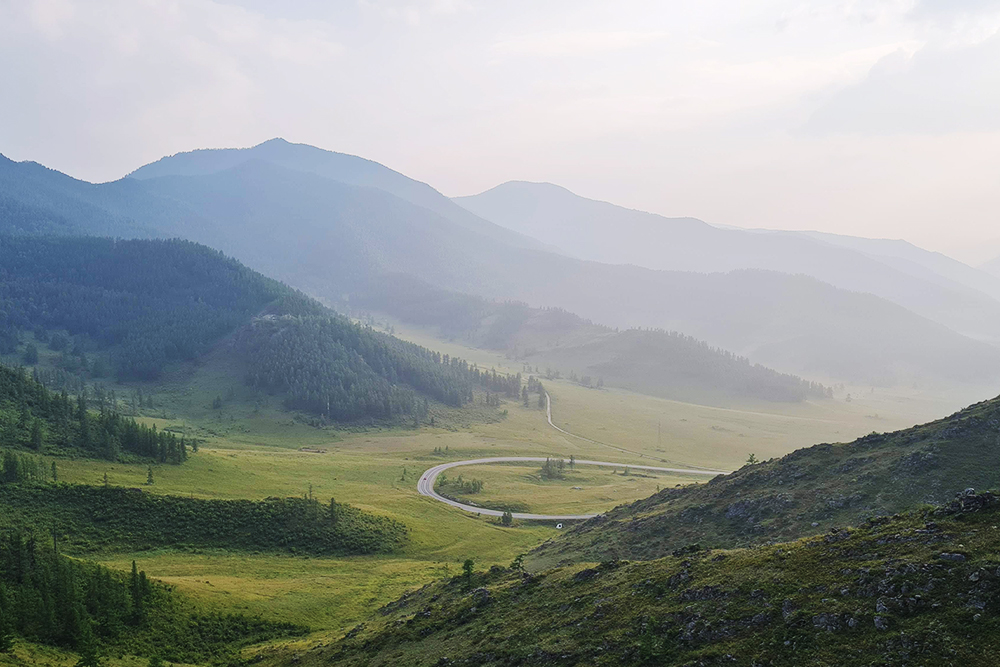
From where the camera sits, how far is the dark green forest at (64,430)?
419ft

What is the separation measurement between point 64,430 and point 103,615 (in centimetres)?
9110

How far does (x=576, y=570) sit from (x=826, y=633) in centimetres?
2913

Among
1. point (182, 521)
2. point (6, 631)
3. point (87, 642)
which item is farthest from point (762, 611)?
point (182, 521)

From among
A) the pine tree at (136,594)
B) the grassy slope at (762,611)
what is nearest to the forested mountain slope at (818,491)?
the grassy slope at (762,611)

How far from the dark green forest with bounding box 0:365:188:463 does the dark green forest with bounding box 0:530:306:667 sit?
66.3 meters

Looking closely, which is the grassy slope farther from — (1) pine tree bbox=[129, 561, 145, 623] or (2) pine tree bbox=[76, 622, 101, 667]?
(1) pine tree bbox=[129, 561, 145, 623]

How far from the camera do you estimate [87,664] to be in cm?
4797

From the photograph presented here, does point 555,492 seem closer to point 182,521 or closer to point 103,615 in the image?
point 182,521

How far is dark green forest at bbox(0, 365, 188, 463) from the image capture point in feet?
419

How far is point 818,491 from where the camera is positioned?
246 ft

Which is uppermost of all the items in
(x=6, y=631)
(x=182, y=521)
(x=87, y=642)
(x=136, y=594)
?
(x=6, y=631)

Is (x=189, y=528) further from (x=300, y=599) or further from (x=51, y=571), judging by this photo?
(x=51, y=571)

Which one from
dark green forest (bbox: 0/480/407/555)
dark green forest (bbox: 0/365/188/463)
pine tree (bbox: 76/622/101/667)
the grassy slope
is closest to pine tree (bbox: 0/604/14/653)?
pine tree (bbox: 76/622/101/667)

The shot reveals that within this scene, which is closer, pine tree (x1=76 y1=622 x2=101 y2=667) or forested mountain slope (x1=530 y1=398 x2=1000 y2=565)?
pine tree (x1=76 y1=622 x2=101 y2=667)
